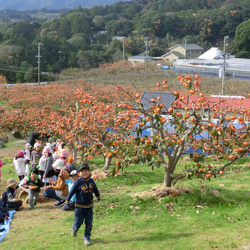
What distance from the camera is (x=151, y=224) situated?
243 inches

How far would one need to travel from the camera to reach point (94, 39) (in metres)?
72.2

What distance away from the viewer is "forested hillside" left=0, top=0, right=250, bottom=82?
45.5m

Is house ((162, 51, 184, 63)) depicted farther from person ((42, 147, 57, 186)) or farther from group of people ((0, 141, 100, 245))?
person ((42, 147, 57, 186))

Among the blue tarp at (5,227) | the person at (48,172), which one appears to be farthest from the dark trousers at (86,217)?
the person at (48,172)

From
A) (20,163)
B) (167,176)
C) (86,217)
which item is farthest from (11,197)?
(167,176)

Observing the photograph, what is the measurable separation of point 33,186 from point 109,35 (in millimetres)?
73773

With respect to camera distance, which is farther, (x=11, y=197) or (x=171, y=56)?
(x=171, y=56)

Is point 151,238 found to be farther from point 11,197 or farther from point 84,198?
point 11,197

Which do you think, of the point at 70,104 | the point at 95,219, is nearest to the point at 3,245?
the point at 95,219

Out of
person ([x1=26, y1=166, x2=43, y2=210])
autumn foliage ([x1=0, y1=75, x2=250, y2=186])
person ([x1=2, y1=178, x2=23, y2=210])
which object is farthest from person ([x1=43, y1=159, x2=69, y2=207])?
autumn foliage ([x1=0, y1=75, x2=250, y2=186])

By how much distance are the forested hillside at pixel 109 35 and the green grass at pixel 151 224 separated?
34.5m

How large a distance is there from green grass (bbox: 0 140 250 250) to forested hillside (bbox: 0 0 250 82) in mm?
34499

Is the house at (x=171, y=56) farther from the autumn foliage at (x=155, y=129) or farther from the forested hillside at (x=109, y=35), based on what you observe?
the autumn foliage at (x=155, y=129)

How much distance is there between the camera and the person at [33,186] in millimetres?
7633
